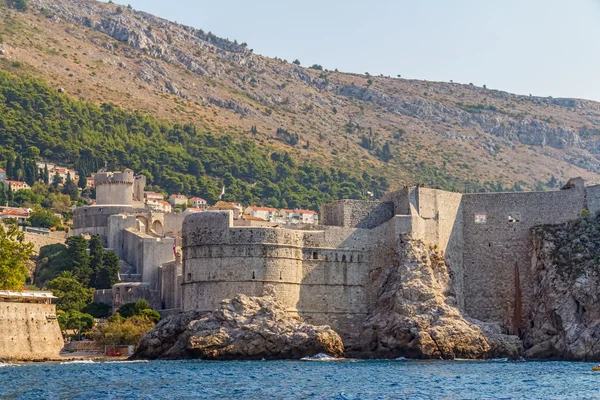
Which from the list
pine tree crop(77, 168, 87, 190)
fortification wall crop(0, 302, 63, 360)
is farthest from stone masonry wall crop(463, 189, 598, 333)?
pine tree crop(77, 168, 87, 190)

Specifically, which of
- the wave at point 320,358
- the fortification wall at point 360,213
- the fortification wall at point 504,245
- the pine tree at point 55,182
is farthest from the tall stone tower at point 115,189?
the wave at point 320,358

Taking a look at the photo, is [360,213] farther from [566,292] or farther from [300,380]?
[300,380]

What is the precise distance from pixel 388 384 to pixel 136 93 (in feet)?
383

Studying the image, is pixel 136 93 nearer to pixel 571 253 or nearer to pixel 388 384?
pixel 571 253

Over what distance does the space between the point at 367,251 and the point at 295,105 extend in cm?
10837

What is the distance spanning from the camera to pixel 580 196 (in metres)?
72.6

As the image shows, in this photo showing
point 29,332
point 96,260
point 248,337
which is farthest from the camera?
point 96,260

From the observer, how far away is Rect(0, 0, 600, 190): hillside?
525 feet

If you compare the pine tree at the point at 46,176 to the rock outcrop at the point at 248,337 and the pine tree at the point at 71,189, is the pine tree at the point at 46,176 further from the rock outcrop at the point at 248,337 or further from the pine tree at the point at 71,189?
the rock outcrop at the point at 248,337

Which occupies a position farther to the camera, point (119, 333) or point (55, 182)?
point (55, 182)

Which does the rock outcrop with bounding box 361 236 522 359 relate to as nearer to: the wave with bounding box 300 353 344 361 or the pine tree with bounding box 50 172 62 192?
the wave with bounding box 300 353 344 361

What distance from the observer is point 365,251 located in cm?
7181

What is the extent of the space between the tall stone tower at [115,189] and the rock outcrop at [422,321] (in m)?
37.6

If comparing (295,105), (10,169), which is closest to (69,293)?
(10,169)
